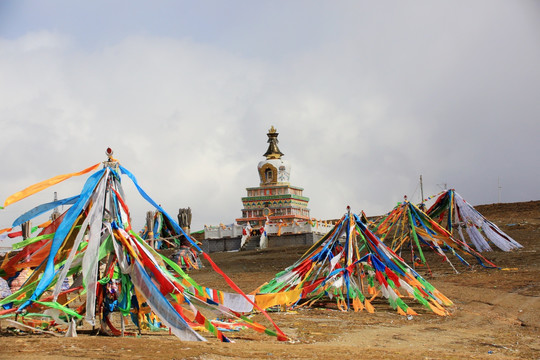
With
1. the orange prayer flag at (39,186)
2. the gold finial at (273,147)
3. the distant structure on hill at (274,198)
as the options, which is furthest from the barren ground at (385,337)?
the gold finial at (273,147)

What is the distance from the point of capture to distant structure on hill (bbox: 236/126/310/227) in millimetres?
46625

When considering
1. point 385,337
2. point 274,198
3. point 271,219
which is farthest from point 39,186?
point 274,198

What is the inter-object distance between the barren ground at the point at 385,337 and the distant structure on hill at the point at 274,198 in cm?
2335

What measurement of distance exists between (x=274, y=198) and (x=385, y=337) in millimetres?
35470

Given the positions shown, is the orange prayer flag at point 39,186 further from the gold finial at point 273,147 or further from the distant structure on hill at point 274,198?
the gold finial at point 273,147

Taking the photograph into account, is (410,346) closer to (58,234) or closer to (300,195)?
(58,234)

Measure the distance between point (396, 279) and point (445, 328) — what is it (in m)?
2.79

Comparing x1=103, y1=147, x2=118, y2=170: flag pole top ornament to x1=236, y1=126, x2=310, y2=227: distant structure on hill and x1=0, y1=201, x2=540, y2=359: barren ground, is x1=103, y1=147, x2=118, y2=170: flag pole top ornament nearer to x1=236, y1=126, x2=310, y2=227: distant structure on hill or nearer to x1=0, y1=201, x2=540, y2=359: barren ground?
x1=0, y1=201, x2=540, y2=359: barren ground

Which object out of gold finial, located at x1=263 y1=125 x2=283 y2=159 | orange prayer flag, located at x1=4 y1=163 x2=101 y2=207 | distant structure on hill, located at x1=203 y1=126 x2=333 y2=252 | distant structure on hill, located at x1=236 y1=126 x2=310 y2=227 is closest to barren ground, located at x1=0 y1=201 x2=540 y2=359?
orange prayer flag, located at x1=4 y1=163 x2=101 y2=207

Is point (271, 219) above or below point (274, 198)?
below

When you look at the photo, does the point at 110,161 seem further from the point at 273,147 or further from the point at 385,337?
the point at 273,147

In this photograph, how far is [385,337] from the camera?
12219 millimetres

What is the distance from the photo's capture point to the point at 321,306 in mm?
16672

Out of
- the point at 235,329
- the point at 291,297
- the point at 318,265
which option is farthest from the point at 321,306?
the point at 235,329
